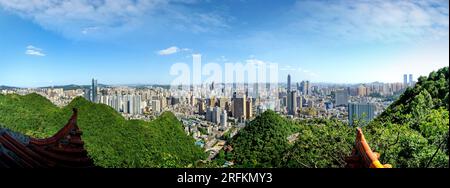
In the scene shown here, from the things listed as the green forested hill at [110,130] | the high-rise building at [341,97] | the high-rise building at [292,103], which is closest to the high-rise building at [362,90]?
the high-rise building at [341,97]

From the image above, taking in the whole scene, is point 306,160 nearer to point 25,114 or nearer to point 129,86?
point 129,86

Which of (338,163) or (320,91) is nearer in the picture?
(320,91)

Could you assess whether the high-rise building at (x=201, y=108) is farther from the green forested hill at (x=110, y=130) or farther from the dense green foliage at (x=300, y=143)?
the dense green foliage at (x=300, y=143)

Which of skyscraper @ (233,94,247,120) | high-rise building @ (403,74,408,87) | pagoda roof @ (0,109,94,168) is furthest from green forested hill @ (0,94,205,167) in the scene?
high-rise building @ (403,74,408,87)

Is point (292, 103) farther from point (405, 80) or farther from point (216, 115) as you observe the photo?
point (405, 80)

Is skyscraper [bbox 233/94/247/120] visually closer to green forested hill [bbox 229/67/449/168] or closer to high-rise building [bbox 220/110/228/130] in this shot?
high-rise building [bbox 220/110/228/130]
